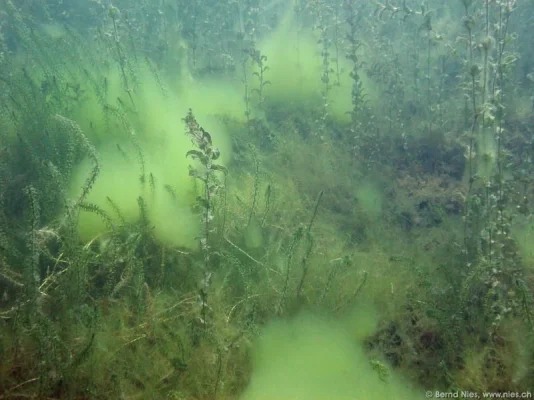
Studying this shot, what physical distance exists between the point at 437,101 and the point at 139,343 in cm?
547

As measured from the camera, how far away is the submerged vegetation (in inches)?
109

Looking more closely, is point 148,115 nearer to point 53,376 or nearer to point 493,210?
point 53,376

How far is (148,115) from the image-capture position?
519cm

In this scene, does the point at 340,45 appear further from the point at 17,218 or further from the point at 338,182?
the point at 17,218

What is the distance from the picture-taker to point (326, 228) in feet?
14.3

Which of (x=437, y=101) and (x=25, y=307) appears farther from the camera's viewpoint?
(x=437, y=101)

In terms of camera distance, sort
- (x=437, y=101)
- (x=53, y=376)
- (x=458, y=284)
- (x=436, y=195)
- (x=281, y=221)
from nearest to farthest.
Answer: (x=53, y=376), (x=458, y=284), (x=281, y=221), (x=436, y=195), (x=437, y=101)

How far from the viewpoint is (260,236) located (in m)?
3.97

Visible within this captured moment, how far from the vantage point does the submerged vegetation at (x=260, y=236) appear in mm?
2766

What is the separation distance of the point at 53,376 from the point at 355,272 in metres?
2.50

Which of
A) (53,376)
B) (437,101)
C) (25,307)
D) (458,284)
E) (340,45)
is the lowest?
(458,284)

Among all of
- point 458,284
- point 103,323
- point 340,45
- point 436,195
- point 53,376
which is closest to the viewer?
point 53,376

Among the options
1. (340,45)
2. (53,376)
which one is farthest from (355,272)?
→ (340,45)

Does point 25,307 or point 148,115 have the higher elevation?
point 148,115
